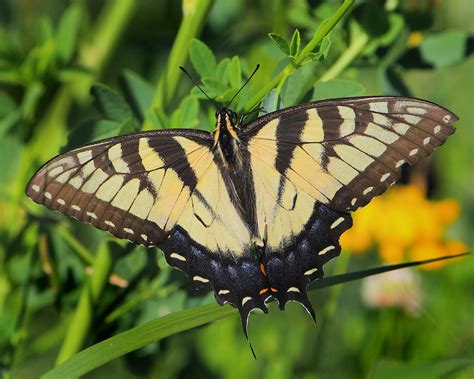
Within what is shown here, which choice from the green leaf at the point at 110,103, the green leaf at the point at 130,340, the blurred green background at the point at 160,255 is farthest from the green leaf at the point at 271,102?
the green leaf at the point at 130,340

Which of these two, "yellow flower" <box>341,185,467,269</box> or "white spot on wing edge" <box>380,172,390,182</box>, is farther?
"yellow flower" <box>341,185,467,269</box>

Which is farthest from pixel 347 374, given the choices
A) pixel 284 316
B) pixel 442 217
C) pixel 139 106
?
pixel 139 106

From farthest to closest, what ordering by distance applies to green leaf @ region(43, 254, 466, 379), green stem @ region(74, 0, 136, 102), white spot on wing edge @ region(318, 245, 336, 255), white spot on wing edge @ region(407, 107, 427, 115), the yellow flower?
the yellow flower < green stem @ region(74, 0, 136, 102) < white spot on wing edge @ region(318, 245, 336, 255) < white spot on wing edge @ region(407, 107, 427, 115) < green leaf @ region(43, 254, 466, 379)

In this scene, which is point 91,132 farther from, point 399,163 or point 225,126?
point 399,163

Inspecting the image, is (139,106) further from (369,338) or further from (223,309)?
(369,338)

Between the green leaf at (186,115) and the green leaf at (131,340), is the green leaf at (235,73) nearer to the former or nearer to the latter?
the green leaf at (186,115)

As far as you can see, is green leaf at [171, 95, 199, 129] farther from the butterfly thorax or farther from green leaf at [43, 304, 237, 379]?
green leaf at [43, 304, 237, 379]

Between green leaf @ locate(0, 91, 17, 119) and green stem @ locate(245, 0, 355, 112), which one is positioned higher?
green stem @ locate(245, 0, 355, 112)

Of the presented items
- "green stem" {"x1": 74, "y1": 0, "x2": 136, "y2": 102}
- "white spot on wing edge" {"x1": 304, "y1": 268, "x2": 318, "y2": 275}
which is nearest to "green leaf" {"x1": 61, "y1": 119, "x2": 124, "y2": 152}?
"white spot on wing edge" {"x1": 304, "y1": 268, "x2": 318, "y2": 275}
